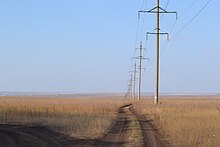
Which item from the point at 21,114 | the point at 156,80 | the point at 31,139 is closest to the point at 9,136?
the point at 31,139

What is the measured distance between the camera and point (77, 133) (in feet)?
77.7

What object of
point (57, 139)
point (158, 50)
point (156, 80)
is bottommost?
point (57, 139)

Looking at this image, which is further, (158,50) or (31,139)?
(158,50)

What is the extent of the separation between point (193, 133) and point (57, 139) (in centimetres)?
591

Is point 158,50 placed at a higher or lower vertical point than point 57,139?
higher

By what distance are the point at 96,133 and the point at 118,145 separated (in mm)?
5388

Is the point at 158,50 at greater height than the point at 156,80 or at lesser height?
greater

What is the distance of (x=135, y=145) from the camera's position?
18.2 metres

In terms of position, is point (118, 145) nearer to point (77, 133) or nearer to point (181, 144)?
point (181, 144)

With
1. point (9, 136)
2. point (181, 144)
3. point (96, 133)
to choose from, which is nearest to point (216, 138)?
point (181, 144)

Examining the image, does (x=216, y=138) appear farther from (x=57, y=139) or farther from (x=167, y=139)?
(x=57, y=139)

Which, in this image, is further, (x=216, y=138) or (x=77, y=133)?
(x=77, y=133)

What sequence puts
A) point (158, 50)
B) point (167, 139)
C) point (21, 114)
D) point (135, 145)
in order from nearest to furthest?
point (135, 145) < point (167, 139) < point (21, 114) < point (158, 50)

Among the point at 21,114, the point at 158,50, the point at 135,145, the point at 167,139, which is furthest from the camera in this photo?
the point at 158,50
